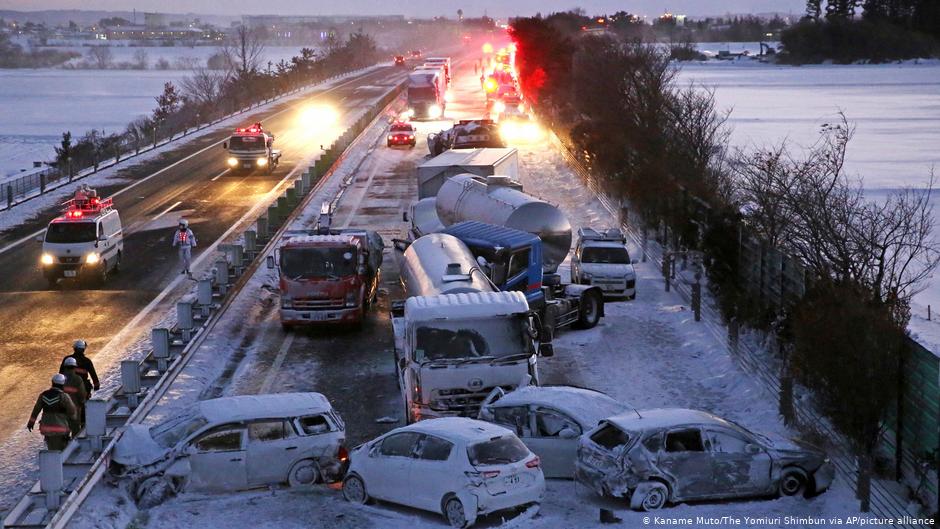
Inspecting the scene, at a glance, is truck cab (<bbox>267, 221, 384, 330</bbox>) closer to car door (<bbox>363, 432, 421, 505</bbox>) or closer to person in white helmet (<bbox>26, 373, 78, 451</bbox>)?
person in white helmet (<bbox>26, 373, 78, 451</bbox>)

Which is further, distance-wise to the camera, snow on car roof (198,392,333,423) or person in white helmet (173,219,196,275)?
person in white helmet (173,219,196,275)

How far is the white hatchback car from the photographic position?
1484cm

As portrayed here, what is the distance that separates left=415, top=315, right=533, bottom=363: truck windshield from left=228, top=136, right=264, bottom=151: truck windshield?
132 ft

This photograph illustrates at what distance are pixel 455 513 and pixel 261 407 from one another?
146 inches

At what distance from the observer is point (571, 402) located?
704 inches

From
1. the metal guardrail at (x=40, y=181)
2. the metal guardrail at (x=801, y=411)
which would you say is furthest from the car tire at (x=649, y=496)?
the metal guardrail at (x=40, y=181)

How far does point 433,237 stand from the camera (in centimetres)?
2677

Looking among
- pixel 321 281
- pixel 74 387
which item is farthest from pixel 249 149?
pixel 74 387

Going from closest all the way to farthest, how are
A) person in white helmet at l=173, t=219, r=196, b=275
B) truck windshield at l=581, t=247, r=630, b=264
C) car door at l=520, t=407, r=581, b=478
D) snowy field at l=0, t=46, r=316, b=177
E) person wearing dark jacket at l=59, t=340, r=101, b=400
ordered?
car door at l=520, t=407, r=581, b=478
person wearing dark jacket at l=59, t=340, r=101, b=400
truck windshield at l=581, t=247, r=630, b=264
person in white helmet at l=173, t=219, r=196, b=275
snowy field at l=0, t=46, r=316, b=177

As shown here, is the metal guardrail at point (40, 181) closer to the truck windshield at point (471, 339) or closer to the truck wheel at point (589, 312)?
the truck wheel at point (589, 312)

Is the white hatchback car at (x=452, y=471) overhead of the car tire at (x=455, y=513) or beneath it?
overhead

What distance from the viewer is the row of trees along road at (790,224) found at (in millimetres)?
17938

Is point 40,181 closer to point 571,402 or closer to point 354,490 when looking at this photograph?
point 571,402

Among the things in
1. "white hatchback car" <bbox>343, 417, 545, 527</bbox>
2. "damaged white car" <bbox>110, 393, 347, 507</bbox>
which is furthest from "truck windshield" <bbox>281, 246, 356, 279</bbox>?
"white hatchback car" <bbox>343, 417, 545, 527</bbox>
